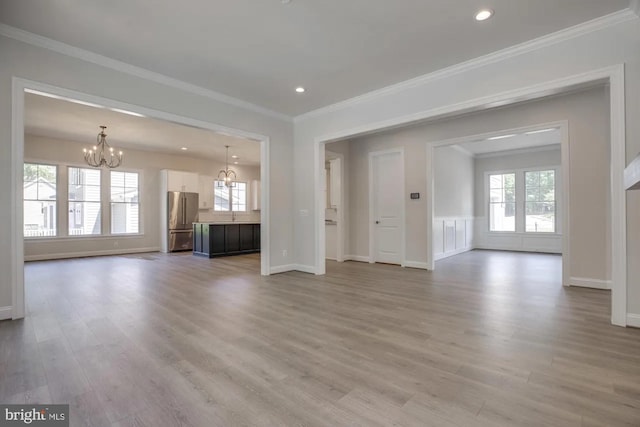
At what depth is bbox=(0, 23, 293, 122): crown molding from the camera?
10.1ft

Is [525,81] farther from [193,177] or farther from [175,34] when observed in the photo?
[193,177]

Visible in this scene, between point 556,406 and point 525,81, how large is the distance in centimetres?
318

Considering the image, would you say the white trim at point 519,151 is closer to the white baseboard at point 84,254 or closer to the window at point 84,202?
the white baseboard at point 84,254

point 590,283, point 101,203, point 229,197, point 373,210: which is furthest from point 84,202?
point 590,283

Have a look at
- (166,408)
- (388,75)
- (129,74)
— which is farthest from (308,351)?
(129,74)

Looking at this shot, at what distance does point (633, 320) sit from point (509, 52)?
2977mm

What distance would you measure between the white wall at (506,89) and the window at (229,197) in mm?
5959

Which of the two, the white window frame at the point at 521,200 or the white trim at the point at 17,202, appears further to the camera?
the white window frame at the point at 521,200

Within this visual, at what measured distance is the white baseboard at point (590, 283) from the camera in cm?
429

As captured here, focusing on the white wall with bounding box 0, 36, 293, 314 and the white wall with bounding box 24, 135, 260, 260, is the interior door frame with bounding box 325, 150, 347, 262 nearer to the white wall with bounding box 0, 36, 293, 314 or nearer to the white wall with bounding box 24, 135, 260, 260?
the white wall with bounding box 0, 36, 293, 314

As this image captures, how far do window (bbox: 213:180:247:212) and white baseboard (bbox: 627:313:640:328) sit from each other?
10087 mm

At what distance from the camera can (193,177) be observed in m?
9.58

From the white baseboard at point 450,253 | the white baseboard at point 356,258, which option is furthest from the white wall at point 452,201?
the white baseboard at point 356,258

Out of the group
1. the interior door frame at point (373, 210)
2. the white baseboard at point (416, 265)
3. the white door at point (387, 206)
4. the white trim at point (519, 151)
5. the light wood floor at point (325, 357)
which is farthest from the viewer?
the white trim at point (519, 151)
